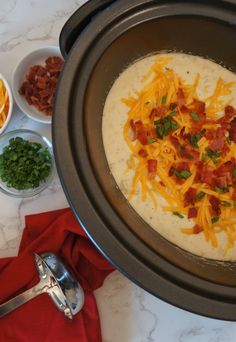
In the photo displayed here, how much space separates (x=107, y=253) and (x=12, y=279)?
0.34 meters

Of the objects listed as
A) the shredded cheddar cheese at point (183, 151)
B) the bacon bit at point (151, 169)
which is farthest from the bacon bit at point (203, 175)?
the bacon bit at point (151, 169)

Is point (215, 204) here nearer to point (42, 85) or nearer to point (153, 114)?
point (153, 114)

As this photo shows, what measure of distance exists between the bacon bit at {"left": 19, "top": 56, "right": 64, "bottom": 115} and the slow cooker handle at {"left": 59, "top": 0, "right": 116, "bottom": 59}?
0.15 metres

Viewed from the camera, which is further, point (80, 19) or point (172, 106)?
point (172, 106)

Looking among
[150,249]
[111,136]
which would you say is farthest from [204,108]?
[150,249]

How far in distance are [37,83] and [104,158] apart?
299 millimetres

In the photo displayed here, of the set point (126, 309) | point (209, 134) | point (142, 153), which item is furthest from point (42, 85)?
point (126, 309)

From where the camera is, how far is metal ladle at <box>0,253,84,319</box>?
3.23 feet

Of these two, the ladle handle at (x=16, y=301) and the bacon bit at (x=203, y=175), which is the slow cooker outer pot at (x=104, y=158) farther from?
the ladle handle at (x=16, y=301)

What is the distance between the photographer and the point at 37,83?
1091 mm

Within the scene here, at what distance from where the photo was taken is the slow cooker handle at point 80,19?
0.93 m

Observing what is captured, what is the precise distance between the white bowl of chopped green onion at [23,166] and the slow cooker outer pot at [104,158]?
0.19 meters

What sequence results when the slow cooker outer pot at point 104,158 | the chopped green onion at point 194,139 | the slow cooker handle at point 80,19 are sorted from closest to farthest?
the slow cooker outer pot at point 104,158
the slow cooker handle at point 80,19
the chopped green onion at point 194,139

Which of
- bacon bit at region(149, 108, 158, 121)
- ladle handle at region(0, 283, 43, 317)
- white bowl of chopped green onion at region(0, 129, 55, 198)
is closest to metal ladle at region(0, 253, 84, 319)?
ladle handle at region(0, 283, 43, 317)
